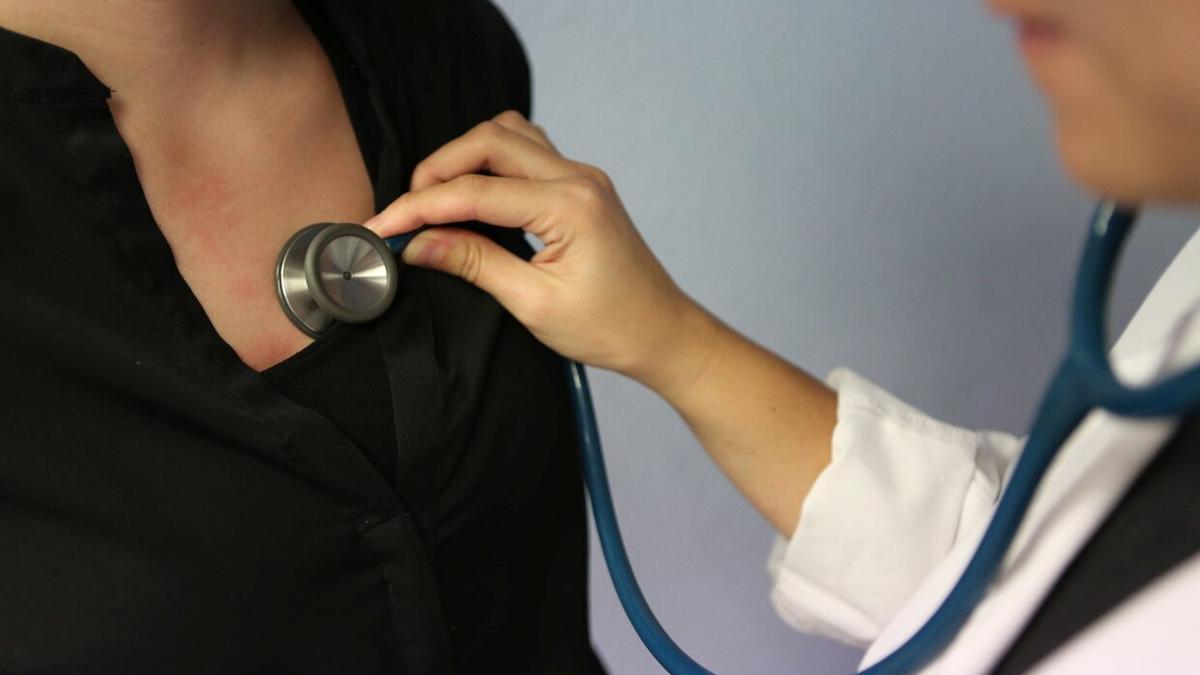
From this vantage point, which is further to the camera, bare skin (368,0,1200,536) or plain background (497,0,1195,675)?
plain background (497,0,1195,675)

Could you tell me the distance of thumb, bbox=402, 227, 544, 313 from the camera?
68 centimetres

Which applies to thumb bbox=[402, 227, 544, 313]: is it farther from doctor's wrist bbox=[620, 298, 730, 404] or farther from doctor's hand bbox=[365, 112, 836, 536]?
doctor's wrist bbox=[620, 298, 730, 404]

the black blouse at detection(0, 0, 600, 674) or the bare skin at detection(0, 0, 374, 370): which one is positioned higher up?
the bare skin at detection(0, 0, 374, 370)

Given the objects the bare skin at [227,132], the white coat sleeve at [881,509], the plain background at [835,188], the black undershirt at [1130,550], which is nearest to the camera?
the black undershirt at [1130,550]

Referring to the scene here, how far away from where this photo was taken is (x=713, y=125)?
4.03 ft

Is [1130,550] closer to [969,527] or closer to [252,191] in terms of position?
[969,527]

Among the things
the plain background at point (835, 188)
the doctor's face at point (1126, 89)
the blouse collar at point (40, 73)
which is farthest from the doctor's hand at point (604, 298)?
the plain background at point (835, 188)

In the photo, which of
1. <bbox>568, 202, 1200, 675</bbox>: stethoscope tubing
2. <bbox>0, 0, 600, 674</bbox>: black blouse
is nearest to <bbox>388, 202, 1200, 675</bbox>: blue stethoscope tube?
<bbox>568, 202, 1200, 675</bbox>: stethoscope tubing

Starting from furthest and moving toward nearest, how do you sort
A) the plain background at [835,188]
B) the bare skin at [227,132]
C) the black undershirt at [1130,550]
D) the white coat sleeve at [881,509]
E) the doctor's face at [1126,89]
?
the plain background at [835,188], the white coat sleeve at [881,509], the bare skin at [227,132], the black undershirt at [1130,550], the doctor's face at [1126,89]

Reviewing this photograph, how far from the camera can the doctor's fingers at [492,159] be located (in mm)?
693

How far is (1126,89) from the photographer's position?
1.25 feet

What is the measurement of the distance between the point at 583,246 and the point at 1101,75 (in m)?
0.38

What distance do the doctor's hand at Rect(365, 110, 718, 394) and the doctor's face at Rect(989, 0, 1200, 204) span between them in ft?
1.14

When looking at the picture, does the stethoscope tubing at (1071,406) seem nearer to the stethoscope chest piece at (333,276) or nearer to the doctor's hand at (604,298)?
the doctor's hand at (604,298)
